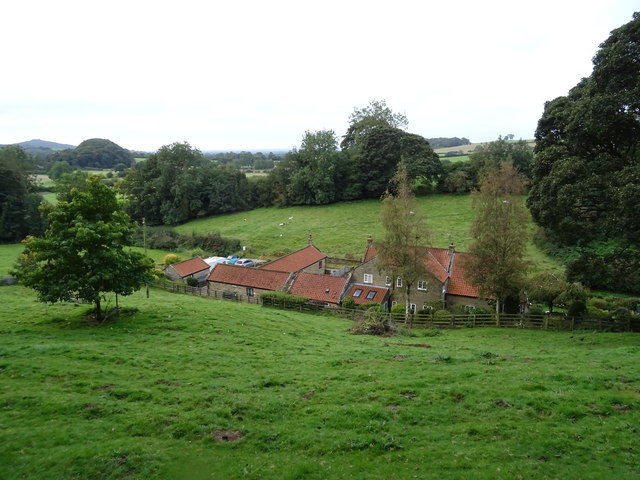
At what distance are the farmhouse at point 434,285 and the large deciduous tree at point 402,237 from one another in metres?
4.06

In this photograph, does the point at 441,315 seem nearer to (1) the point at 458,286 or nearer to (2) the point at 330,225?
(1) the point at 458,286

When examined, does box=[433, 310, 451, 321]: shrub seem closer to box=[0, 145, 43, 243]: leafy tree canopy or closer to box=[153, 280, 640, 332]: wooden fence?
box=[153, 280, 640, 332]: wooden fence

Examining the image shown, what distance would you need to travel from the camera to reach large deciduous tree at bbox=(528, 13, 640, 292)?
1988 cm

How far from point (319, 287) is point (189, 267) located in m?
17.1

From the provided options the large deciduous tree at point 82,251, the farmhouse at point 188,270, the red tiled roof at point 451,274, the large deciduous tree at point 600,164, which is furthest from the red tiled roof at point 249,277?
the large deciduous tree at point 600,164

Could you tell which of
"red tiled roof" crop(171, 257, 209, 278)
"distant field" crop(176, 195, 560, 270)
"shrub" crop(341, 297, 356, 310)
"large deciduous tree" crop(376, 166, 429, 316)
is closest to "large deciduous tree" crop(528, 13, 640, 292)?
"large deciduous tree" crop(376, 166, 429, 316)

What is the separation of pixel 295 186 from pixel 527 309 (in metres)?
52.8

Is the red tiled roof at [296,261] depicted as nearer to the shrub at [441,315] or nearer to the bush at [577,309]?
the shrub at [441,315]

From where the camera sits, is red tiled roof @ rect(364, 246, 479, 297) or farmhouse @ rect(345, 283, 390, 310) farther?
farmhouse @ rect(345, 283, 390, 310)

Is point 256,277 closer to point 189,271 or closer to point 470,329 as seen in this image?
point 189,271

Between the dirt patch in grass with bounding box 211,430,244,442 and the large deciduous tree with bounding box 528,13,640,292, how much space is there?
60.4 feet

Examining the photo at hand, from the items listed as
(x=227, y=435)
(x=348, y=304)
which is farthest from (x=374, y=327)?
(x=227, y=435)

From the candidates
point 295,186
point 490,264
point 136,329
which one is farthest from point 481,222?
point 295,186

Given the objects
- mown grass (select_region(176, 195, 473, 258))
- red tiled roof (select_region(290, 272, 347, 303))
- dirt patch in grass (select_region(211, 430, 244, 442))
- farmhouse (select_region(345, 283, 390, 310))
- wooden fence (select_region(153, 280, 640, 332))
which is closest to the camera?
dirt patch in grass (select_region(211, 430, 244, 442))
